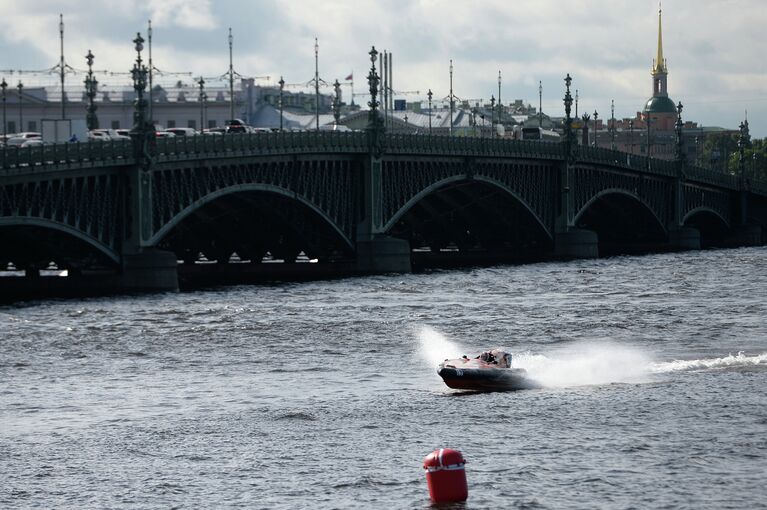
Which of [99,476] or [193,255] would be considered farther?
[193,255]

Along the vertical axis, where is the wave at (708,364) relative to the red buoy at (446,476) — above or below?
above

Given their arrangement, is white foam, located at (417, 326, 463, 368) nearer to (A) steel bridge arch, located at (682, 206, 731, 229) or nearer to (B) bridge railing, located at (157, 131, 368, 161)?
(B) bridge railing, located at (157, 131, 368, 161)

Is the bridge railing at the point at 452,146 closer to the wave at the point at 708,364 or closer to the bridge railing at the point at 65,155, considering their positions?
the bridge railing at the point at 65,155

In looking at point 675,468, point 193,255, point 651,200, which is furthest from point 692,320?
point 651,200

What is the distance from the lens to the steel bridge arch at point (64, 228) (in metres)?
65.5

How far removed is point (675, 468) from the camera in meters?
35.4

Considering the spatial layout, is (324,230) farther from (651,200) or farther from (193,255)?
(651,200)

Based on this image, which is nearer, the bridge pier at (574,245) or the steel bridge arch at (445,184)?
the steel bridge arch at (445,184)

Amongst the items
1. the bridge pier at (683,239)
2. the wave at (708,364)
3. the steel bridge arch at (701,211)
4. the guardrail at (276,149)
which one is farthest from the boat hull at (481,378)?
the steel bridge arch at (701,211)

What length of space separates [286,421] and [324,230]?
171 ft

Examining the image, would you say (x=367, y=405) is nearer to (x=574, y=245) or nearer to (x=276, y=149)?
(x=276, y=149)

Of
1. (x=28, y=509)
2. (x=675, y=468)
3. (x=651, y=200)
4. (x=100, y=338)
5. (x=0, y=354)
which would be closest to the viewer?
(x=28, y=509)

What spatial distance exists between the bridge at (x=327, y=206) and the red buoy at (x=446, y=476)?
35.8 metres

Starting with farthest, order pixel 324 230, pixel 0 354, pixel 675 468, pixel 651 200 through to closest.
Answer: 1. pixel 651 200
2. pixel 324 230
3. pixel 0 354
4. pixel 675 468
